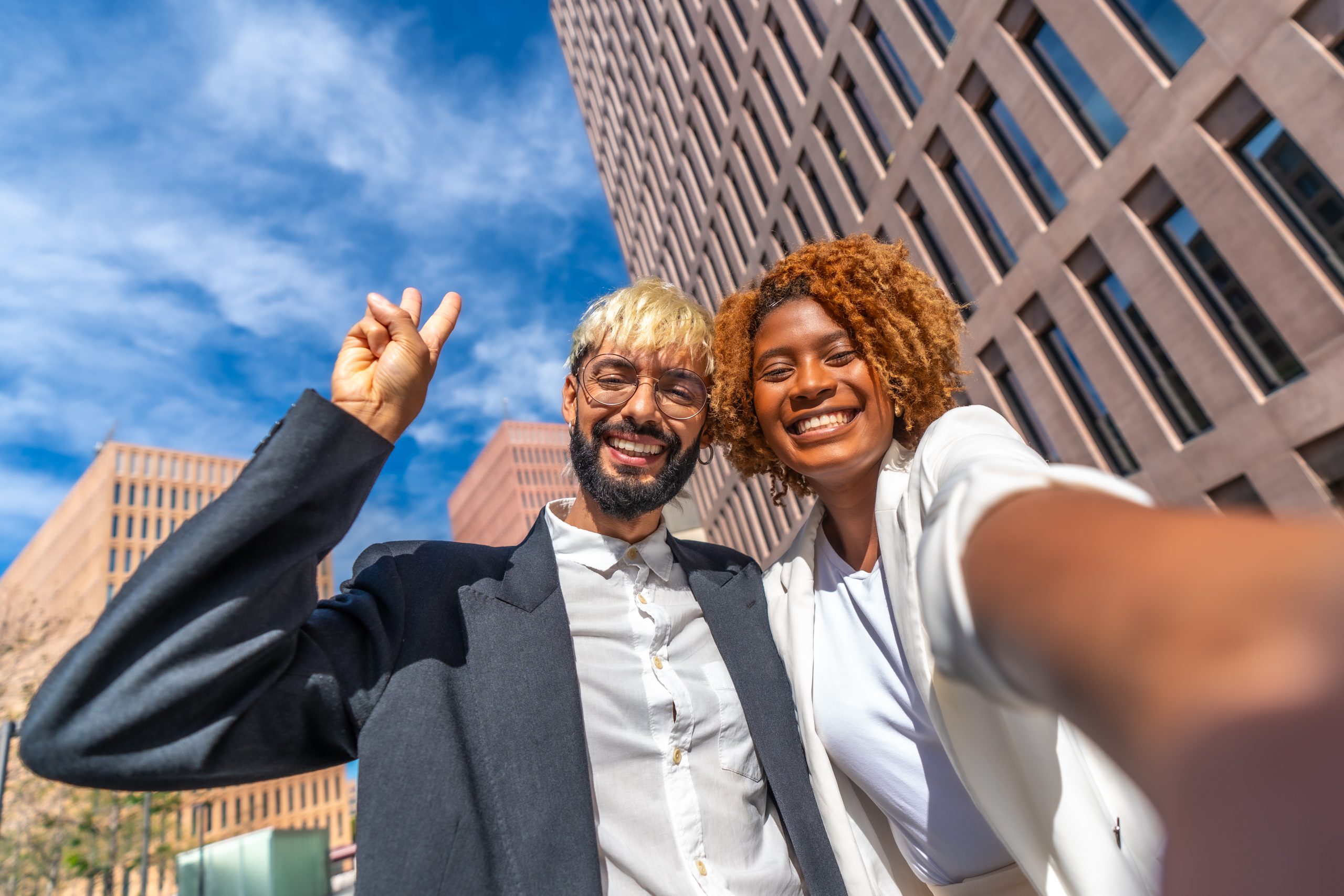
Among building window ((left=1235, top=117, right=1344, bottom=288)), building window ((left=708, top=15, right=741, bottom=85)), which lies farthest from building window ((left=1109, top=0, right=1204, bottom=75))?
building window ((left=708, top=15, right=741, bottom=85))

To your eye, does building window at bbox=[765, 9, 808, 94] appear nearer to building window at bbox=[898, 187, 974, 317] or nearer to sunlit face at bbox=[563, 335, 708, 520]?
building window at bbox=[898, 187, 974, 317]

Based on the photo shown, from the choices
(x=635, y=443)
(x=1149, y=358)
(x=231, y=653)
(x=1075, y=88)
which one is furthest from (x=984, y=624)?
(x=1075, y=88)

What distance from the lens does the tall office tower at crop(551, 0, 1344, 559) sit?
374 inches

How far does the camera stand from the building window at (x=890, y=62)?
16.4 metres

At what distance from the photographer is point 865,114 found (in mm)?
18516

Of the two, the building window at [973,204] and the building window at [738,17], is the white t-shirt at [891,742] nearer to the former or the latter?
the building window at [973,204]

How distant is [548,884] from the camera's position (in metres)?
1.80

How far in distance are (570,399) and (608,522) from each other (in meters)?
0.79

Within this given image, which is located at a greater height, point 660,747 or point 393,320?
point 393,320

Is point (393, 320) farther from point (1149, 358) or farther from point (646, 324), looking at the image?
point (1149, 358)

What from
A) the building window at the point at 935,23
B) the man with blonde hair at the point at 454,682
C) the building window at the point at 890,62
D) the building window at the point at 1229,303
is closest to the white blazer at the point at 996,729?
the man with blonde hair at the point at 454,682

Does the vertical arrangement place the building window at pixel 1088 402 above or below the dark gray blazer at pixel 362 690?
above

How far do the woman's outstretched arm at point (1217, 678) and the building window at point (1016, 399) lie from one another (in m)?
15.0

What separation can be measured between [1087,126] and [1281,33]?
10.7ft
